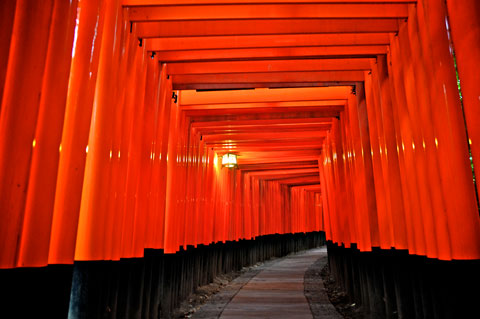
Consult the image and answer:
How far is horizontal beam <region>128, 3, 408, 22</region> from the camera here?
4969 millimetres

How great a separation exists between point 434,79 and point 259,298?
23.0ft

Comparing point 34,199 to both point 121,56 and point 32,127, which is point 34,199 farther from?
point 121,56

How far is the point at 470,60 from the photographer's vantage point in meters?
3.39

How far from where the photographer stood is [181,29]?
17.7 ft

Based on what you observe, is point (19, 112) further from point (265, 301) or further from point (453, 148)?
point (265, 301)

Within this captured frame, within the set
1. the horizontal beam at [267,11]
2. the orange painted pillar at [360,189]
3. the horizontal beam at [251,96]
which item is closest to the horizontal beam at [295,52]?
the horizontal beam at [267,11]

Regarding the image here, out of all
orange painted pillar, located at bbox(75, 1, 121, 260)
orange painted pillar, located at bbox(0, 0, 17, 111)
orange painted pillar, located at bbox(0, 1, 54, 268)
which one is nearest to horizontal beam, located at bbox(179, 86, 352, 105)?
orange painted pillar, located at bbox(75, 1, 121, 260)

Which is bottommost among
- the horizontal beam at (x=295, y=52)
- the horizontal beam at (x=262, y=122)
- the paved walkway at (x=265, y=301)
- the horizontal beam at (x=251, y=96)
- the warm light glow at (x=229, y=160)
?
the paved walkway at (x=265, y=301)

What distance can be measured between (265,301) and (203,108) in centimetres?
481

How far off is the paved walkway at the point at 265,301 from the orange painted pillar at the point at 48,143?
18.0ft

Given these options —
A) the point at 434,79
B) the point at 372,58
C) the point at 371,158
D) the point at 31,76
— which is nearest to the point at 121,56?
the point at 31,76

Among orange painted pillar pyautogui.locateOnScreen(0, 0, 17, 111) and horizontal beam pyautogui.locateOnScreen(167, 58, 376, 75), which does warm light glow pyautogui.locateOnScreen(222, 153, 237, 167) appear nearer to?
horizontal beam pyautogui.locateOnScreen(167, 58, 376, 75)

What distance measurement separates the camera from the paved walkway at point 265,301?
7.55 m

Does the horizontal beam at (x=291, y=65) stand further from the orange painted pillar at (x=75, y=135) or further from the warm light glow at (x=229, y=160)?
the warm light glow at (x=229, y=160)
